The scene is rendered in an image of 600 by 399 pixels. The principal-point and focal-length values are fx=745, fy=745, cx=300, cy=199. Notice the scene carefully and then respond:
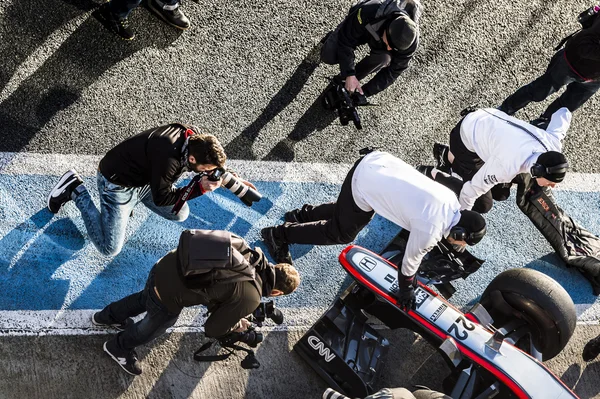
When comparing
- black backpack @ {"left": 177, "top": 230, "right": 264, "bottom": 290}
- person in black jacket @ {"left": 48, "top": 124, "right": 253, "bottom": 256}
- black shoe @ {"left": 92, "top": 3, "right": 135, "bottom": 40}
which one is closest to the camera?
black backpack @ {"left": 177, "top": 230, "right": 264, "bottom": 290}

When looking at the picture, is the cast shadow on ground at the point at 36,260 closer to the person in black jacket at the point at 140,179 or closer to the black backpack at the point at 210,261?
the person in black jacket at the point at 140,179

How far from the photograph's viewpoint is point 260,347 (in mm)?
6238

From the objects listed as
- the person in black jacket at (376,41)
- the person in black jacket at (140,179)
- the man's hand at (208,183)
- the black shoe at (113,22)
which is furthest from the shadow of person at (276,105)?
the black shoe at (113,22)

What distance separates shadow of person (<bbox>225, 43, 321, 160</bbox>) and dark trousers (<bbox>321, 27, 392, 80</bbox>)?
27 cm

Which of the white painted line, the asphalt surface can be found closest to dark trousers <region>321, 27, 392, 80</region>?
the asphalt surface

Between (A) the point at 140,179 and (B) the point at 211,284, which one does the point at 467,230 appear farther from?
(A) the point at 140,179

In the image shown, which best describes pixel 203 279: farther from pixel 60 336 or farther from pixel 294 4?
pixel 294 4

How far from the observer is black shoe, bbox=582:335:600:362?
A: 22.1ft

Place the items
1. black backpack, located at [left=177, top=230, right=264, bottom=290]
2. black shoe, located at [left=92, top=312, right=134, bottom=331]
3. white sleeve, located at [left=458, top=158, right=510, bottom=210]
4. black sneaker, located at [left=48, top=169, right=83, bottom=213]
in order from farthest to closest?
white sleeve, located at [left=458, top=158, right=510, bottom=210]
black sneaker, located at [left=48, top=169, right=83, bottom=213]
black shoe, located at [left=92, top=312, right=134, bottom=331]
black backpack, located at [left=177, top=230, right=264, bottom=290]

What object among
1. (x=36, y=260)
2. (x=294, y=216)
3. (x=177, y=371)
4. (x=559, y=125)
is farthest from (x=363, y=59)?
(x=36, y=260)

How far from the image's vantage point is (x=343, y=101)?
7.22m

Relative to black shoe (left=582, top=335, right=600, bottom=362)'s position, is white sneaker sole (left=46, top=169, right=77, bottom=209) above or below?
below

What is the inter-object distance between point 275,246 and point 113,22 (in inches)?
99.9

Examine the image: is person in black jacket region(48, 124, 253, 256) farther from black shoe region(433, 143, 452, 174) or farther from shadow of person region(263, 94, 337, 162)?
black shoe region(433, 143, 452, 174)
